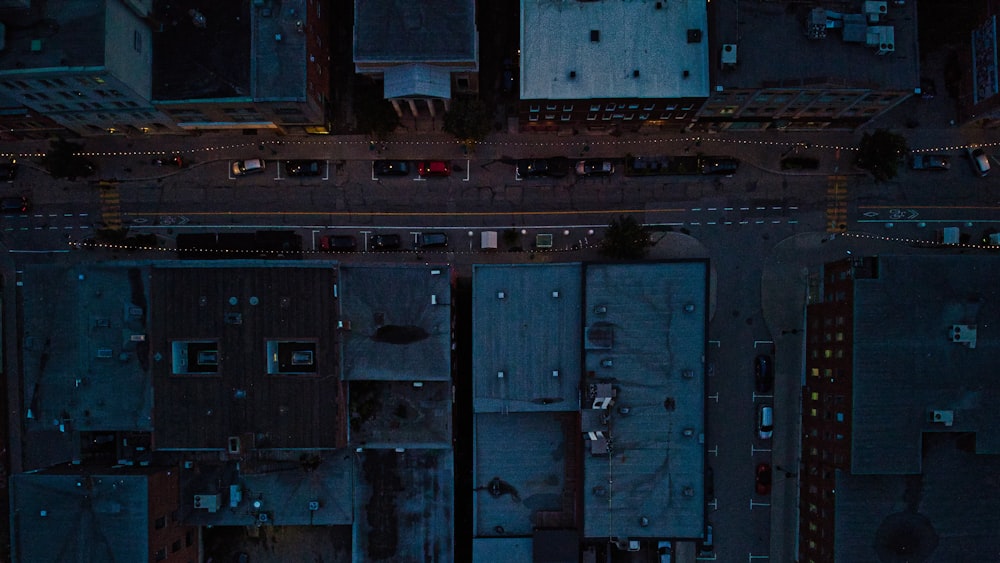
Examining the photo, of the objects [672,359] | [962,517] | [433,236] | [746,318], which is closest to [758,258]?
[746,318]

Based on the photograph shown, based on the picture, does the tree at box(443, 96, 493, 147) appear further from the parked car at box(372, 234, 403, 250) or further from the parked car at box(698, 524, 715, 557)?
the parked car at box(698, 524, 715, 557)

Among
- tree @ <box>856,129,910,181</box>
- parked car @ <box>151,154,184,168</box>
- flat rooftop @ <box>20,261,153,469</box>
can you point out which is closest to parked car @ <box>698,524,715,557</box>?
tree @ <box>856,129,910,181</box>

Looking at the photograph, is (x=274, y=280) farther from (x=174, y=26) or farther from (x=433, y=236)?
(x=174, y=26)

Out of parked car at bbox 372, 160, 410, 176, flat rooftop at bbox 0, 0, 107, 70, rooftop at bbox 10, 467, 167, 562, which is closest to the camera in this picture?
flat rooftop at bbox 0, 0, 107, 70

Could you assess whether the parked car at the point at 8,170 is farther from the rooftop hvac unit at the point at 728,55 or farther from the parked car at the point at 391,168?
the rooftop hvac unit at the point at 728,55

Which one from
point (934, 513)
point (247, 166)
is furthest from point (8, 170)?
point (934, 513)
